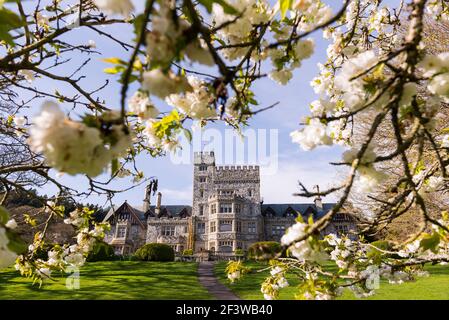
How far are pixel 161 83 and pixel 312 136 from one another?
2.52 ft

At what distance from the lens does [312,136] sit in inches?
59.4

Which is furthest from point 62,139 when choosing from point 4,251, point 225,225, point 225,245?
point 225,225

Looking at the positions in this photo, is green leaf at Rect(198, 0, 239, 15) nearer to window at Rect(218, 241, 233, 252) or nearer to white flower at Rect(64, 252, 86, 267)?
white flower at Rect(64, 252, 86, 267)

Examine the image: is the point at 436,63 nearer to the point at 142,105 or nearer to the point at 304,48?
the point at 304,48

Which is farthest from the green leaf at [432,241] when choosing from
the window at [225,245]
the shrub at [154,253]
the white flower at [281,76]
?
the window at [225,245]

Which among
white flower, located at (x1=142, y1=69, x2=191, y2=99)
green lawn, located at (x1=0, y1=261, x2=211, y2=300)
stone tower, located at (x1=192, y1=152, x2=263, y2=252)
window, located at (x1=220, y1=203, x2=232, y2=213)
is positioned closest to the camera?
white flower, located at (x1=142, y1=69, x2=191, y2=99)

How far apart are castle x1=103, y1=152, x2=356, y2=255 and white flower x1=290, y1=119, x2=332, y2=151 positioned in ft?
123

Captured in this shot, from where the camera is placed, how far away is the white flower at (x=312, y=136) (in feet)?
4.90

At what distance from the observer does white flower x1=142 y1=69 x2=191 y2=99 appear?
1.07 m

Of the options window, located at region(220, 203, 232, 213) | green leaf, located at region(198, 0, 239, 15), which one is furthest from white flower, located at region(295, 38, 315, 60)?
window, located at region(220, 203, 232, 213)

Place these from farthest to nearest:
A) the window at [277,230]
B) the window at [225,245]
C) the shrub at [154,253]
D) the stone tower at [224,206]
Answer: the window at [277,230]
the stone tower at [224,206]
the window at [225,245]
the shrub at [154,253]

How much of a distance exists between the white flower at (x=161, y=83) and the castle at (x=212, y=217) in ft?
125

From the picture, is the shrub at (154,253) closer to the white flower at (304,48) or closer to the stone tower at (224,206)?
the stone tower at (224,206)

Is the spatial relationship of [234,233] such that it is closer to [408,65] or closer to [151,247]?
[151,247]
